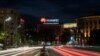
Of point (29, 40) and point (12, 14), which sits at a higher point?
point (12, 14)

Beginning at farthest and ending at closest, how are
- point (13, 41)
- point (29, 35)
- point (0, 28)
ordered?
point (29, 35)
point (13, 41)
point (0, 28)

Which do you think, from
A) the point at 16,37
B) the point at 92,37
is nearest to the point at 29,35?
the point at 16,37

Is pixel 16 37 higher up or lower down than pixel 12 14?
lower down

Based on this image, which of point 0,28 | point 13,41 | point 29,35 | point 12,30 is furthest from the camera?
point 29,35

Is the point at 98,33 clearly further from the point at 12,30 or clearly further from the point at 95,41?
the point at 12,30

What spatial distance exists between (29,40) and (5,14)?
24221mm

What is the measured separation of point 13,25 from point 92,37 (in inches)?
1883

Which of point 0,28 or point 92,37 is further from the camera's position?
point 92,37

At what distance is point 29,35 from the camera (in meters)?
169

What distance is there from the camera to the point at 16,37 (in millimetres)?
139750

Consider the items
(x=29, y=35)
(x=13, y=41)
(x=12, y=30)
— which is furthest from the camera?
(x=29, y=35)

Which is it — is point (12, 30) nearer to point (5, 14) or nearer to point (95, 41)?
point (5, 14)

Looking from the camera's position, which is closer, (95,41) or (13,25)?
(95,41)

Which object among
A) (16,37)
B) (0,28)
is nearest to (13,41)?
(16,37)
